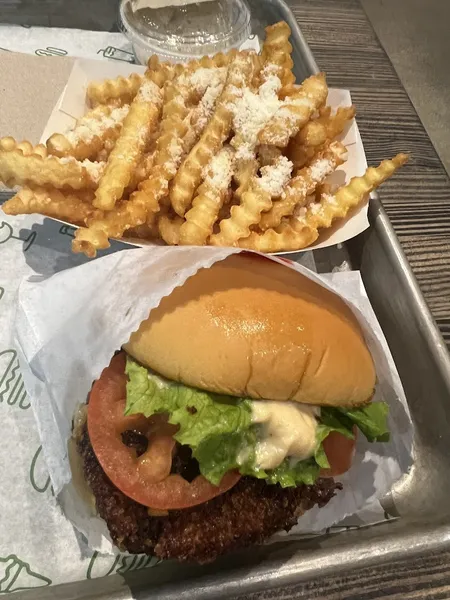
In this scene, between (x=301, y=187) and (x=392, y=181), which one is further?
(x=392, y=181)

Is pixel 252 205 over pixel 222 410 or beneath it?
over

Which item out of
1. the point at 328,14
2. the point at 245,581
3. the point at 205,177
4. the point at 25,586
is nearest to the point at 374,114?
the point at 328,14

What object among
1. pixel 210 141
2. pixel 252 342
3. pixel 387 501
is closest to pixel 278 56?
pixel 210 141

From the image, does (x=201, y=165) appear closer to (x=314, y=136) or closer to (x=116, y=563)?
(x=314, y=136)

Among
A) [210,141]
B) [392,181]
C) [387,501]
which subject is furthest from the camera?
[392,181]

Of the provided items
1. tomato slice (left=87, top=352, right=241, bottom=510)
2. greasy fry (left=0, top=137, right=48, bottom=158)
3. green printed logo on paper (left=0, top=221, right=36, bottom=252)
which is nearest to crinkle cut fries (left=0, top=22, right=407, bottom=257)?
greasy fry (left=0, top=137, right=48, bottom=158)
